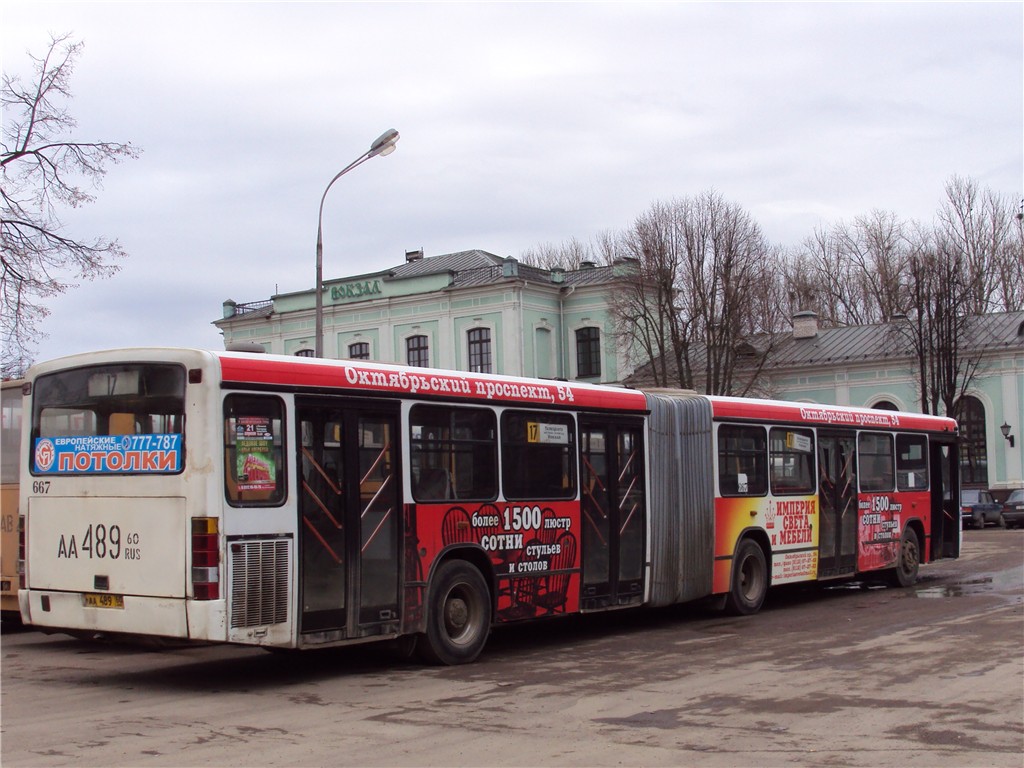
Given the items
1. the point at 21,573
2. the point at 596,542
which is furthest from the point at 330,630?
the point at 596,542

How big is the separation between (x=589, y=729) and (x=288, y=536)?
310cm

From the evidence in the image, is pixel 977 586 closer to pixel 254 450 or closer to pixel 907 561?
pixel 907 561

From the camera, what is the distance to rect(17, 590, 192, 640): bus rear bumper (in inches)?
370

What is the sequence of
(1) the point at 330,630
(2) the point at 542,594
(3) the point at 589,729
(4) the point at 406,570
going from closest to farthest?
(3) the point at 589,729, (1) the point at 330,630, (4) the point at 406,570, (2) the point at 542,594

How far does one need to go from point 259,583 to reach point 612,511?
5111 millimetres

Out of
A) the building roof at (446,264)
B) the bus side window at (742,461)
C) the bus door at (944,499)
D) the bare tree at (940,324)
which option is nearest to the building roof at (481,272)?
the building roof at (446,264)

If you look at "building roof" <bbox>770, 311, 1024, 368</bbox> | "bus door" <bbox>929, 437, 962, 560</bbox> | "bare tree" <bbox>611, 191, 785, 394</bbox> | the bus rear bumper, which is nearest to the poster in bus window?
the bus rear bumper

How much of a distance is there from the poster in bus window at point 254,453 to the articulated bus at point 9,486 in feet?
17.8

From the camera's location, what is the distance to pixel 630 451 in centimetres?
1405

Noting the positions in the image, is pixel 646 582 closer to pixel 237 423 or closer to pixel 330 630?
pixel 330 630

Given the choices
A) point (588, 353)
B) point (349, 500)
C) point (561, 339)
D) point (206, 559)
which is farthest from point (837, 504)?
point (561, 339)

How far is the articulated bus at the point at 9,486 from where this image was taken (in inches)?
551

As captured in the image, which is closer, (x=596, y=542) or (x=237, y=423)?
(x=237, y=423)

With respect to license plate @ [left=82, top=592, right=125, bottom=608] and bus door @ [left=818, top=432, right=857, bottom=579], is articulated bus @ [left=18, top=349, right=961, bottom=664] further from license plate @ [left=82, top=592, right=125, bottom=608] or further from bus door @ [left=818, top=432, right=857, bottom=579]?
bus door @ [left=818, top=432, right=857, bottom=579]
